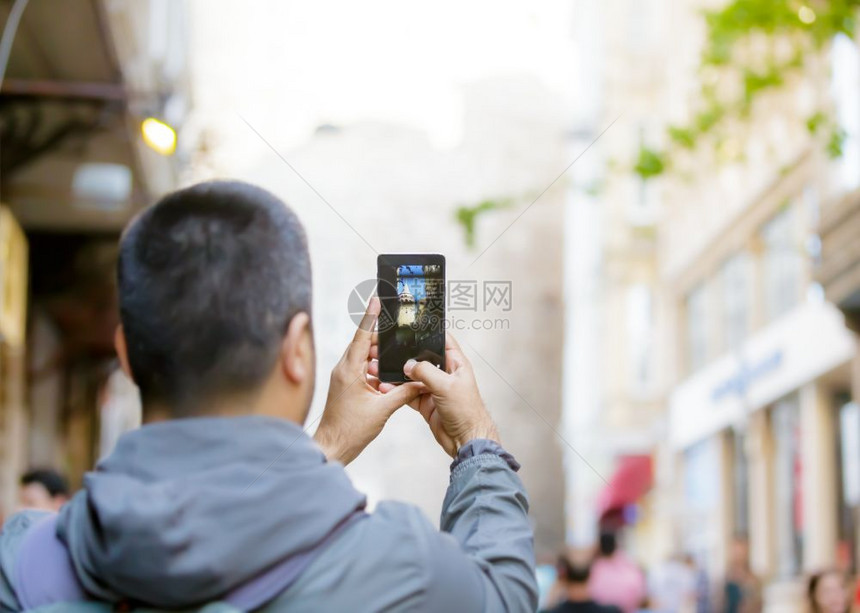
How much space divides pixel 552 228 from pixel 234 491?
2.28m

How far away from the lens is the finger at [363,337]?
190 centimetres

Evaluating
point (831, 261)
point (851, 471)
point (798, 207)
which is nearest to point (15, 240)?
point (831, 261)

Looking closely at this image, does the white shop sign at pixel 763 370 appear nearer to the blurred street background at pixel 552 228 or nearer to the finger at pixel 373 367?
the blurred street background at pixel 552 228

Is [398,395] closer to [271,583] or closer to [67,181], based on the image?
[271,583]

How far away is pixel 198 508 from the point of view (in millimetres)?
1486

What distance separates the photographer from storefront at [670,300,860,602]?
17531mm

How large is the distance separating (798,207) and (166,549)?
1836 centimetres

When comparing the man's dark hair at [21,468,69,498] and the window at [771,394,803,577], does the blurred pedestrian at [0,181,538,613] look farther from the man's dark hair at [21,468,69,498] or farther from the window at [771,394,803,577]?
the window at [771,394,803,577]

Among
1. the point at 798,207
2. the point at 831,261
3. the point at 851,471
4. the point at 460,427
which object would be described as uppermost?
the point at 798,207

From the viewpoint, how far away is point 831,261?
1341 centimetres

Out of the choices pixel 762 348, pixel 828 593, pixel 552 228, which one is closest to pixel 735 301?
pixel 762 348

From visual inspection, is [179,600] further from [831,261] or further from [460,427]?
[831,261]

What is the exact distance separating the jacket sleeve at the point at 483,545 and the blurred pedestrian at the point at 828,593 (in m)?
5.96

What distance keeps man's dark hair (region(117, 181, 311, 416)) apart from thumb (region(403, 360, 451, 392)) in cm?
26
